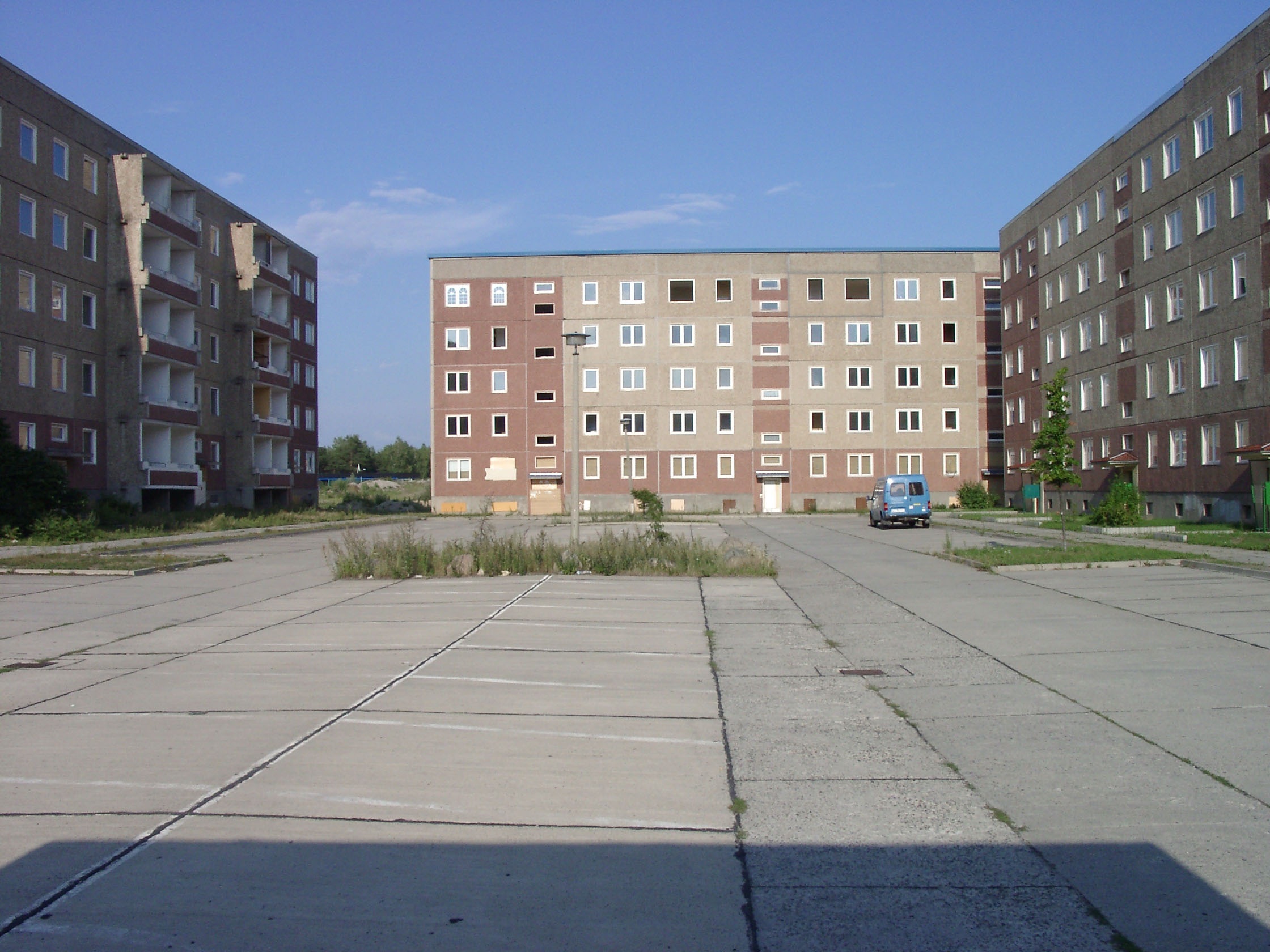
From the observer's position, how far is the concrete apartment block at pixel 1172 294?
3666 cm

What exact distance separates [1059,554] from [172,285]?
4305 centimetres

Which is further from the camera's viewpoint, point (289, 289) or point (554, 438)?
point (554, 438)

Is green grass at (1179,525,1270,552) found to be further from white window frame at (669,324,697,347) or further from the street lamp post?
white window frame at (669,324,697,347)

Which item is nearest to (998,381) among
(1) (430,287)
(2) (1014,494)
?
(2) (1014,494)

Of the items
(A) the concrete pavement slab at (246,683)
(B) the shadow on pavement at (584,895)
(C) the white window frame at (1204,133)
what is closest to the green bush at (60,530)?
(A) the concrete pavement slab at (246,683)

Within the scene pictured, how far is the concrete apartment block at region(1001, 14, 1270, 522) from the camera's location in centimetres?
3666

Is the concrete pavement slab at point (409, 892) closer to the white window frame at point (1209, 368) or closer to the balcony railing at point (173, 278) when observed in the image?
the white window frame at point (1209, 368)

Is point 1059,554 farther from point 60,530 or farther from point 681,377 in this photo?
point 681,377

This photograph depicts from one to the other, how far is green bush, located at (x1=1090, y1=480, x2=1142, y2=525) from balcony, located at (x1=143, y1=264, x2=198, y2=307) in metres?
41.8

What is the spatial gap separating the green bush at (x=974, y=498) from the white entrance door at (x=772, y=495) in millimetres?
11903

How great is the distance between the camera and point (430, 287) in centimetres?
7112

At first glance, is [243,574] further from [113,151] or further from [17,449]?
[113,151]

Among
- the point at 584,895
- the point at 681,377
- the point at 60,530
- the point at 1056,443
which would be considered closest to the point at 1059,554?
the point at 1056,443

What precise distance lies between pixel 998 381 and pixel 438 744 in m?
69.7
